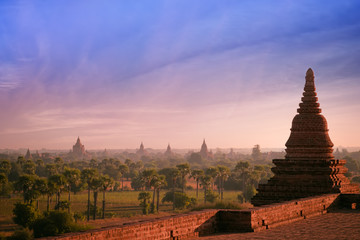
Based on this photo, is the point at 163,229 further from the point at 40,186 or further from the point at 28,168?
the point at 28,168

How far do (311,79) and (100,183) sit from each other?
44368 mm

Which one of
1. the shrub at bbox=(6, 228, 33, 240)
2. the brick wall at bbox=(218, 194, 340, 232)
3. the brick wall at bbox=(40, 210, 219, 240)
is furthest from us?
the shrub at bbox=(6, 228, 33, 240)

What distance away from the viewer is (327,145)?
21266 millimetres

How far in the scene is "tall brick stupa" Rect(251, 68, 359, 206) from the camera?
1992 centimetres

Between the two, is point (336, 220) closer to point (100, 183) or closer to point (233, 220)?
point (233, 220)

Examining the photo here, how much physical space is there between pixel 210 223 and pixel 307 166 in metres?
9.82

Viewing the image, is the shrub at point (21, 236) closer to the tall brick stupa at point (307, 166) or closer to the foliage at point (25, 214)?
the foliage at point (25, 214)

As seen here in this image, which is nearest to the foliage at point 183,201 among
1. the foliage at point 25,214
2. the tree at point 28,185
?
the tree at point 28,185

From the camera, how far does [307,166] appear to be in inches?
813

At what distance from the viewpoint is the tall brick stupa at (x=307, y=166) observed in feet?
65.4

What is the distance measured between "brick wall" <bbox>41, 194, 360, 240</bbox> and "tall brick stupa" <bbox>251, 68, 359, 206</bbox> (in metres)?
3.65

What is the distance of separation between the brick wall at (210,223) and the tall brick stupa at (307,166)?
144 inches

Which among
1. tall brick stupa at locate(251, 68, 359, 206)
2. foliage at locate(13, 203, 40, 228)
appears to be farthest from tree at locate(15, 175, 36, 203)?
tall brick stupa at locate(251, 68, 359, 206)

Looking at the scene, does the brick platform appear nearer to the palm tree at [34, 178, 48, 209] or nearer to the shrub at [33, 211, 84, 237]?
the shrub at [33, 211, 84, 237]
